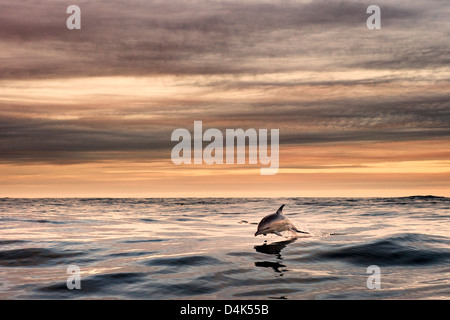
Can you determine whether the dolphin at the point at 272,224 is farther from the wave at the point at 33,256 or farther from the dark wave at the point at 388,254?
the wave at the point at 33,256

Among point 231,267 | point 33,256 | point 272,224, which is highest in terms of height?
point 272,224

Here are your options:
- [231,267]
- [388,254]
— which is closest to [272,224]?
[388,254]

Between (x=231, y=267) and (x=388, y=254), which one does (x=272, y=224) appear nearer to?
(x=388, y=254)

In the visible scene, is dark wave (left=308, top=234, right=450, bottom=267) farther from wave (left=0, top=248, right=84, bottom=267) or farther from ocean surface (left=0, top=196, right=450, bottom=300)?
wave (left=0, top=248, right=84, bottom=267)

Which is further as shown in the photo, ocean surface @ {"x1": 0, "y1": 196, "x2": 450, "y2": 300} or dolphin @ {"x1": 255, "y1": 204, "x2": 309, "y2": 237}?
dolphin @ {"x1": 255, "y1": 204, "x2": 309, "y2": 237}

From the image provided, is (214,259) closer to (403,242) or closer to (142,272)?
(142,272)

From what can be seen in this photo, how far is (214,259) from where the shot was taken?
14.3m

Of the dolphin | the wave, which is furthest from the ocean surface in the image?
the dolphin

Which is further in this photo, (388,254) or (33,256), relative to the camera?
(33,256)

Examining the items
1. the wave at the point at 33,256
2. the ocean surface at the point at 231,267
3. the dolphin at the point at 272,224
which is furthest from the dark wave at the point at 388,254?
the wave at the point at 33,256

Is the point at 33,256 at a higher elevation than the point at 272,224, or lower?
lower

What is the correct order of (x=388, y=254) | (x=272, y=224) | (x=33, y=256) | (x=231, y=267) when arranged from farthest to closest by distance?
(x=272, y=224) < (x=33, y=256) < (x=388, y=254) < (x=231, y=267)

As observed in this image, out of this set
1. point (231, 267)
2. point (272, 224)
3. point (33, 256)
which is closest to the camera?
point (231, 267)
